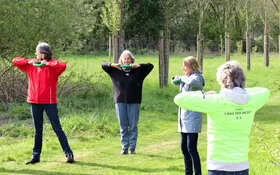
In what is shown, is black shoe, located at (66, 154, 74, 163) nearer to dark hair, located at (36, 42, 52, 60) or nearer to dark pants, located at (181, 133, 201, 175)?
dark hair, located at (36, 42, 52, 60)

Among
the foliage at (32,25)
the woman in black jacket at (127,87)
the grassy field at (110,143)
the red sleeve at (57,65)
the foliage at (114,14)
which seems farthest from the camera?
the foliage at (114,14)

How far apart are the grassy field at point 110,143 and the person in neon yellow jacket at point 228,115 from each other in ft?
7.50

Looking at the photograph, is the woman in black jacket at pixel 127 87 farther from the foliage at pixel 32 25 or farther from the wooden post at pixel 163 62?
the wooden post at pixel 163 62

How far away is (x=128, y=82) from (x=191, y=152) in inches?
107

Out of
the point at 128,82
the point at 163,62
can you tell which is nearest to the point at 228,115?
the point at 128,82

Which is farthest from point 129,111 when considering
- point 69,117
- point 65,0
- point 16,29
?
point 65,0

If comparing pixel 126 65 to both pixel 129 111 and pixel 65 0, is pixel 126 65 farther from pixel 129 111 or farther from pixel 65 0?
pixel 65 0

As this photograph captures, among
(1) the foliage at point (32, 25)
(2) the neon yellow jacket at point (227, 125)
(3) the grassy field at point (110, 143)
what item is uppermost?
(1) the foliage at point (32, 25)

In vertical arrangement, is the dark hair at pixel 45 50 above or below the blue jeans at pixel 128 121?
above

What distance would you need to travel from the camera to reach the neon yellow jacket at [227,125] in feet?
15.4

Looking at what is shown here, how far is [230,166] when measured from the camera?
4.73 m

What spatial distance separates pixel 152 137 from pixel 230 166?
23.4ft

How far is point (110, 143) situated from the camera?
36.4ft

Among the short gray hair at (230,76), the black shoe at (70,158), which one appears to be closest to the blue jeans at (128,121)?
the black shoe at (70,158)
